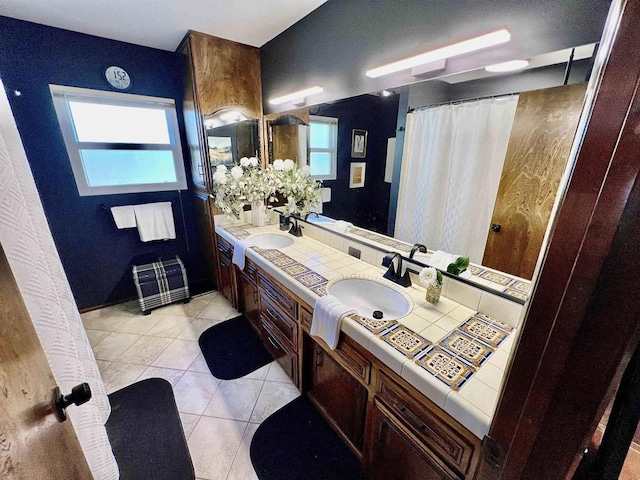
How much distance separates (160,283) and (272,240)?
48.9 inches

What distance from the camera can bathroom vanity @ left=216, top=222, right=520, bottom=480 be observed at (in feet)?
2.51

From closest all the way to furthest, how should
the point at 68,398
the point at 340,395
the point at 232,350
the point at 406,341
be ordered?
the point at 68,398, the point at 406,341, the point at 340,395, the point at 232,350

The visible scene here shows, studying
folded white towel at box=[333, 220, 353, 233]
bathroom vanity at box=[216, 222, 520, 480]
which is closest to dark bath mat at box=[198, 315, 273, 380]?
bathroom vanity at box=[216, 222, 520, 480]

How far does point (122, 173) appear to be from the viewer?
8.15 ft

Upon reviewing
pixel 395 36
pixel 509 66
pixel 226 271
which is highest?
pixel 395 36

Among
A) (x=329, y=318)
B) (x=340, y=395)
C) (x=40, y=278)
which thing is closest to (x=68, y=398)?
(x=40, y=278)

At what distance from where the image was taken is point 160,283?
2512 mm

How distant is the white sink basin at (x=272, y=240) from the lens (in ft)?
7.16

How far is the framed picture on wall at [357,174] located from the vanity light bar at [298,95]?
0.64m

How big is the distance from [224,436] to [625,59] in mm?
1975

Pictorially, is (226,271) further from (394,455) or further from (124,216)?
(394,455)

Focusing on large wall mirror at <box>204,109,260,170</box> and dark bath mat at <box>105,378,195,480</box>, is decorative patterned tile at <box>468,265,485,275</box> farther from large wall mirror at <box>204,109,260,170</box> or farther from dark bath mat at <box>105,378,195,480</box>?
large wall mirror at <box>204,109,260,170</box>

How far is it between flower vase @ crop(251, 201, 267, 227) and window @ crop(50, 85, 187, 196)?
38.0 inches

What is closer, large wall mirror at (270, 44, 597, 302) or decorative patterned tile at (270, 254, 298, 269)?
large wall mirror at (270, 44, 597, 302)
